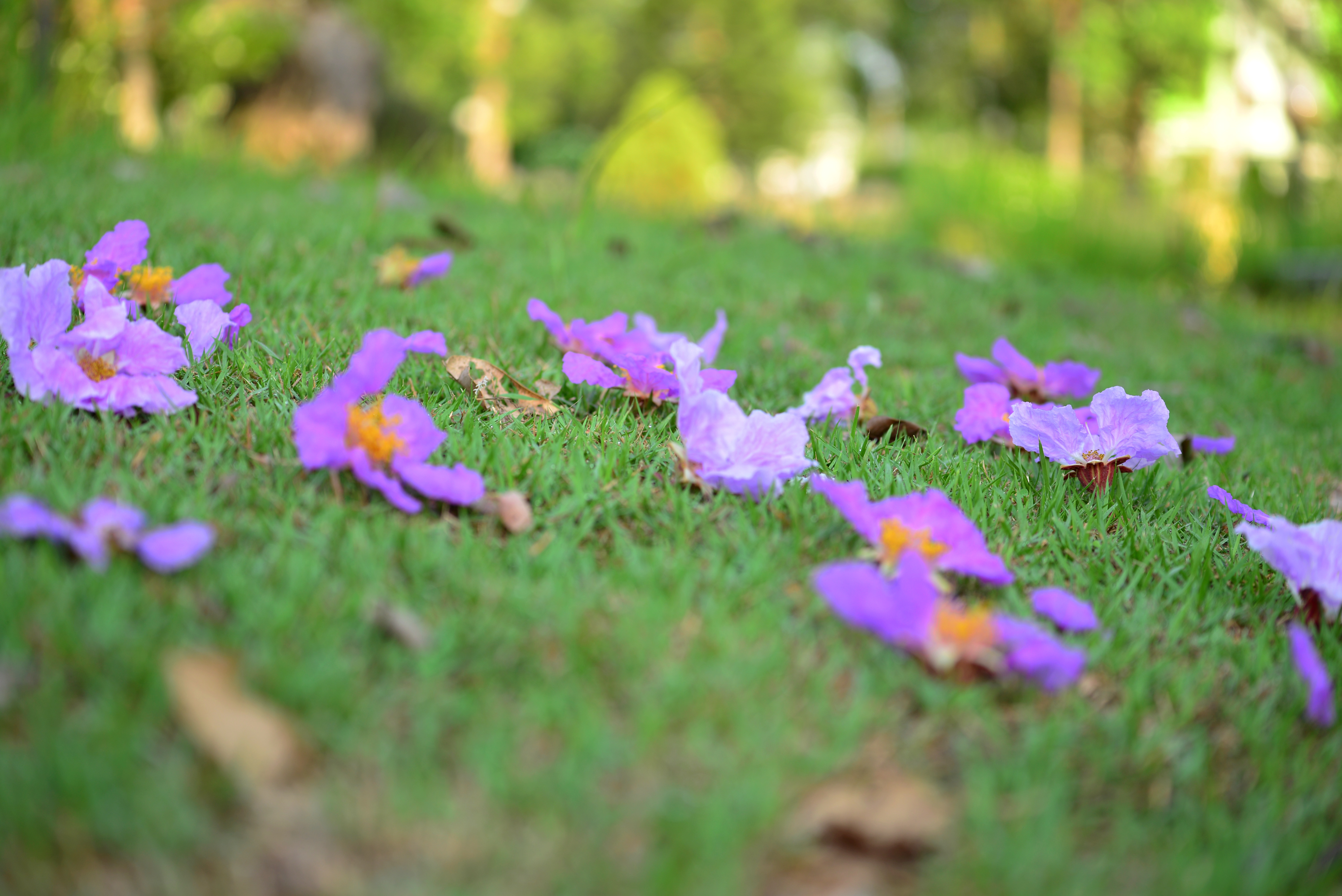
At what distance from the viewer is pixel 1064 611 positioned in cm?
110

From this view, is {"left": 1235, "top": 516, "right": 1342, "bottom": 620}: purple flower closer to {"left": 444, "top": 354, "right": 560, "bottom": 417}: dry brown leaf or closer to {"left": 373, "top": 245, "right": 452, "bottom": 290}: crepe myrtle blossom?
{"left": 444, "top": 354, "right": 560, "bottom": 417}: dry brown leaf

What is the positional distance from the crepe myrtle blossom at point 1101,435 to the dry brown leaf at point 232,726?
1161mm

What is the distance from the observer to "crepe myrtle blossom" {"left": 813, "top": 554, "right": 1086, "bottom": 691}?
38.3 inches

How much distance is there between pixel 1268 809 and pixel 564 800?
2.20ft

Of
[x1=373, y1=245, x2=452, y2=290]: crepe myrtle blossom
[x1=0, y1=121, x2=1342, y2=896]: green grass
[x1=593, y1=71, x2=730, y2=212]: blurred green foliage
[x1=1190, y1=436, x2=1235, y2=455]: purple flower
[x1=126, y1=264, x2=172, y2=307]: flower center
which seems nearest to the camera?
[x1=0, y1=121, x2=1342, y2=896]: green grass

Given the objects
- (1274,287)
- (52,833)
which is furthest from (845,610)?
(1274,287)

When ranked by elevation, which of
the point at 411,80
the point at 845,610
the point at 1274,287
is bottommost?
the point at 845,610

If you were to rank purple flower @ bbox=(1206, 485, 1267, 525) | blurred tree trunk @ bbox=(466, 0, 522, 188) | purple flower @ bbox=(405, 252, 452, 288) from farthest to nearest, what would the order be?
1. blurred tree trunk @ bbox=(466, 0, 522, 188)
2. purple flower @ bbox=(405, 252, 452, 288)
3. purple flower @ bbox=(1206, 485, 1267, 525)

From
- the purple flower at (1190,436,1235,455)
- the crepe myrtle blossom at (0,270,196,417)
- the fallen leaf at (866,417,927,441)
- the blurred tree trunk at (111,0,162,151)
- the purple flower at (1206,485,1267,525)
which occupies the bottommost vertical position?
the crepe myrtle blossom at (0,270,196,417)

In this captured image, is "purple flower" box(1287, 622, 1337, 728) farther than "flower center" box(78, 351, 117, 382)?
No

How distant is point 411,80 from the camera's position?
1452cm

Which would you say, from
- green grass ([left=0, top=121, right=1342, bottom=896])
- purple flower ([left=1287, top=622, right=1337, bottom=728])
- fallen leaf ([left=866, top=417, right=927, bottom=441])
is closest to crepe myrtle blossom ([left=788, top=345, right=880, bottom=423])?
fallen leaf ([left=866, top=417, right=927, bottom=441])

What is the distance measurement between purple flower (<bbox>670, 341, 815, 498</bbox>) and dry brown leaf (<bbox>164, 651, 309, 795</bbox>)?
668mm

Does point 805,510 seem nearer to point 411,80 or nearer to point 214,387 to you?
point 214,387
